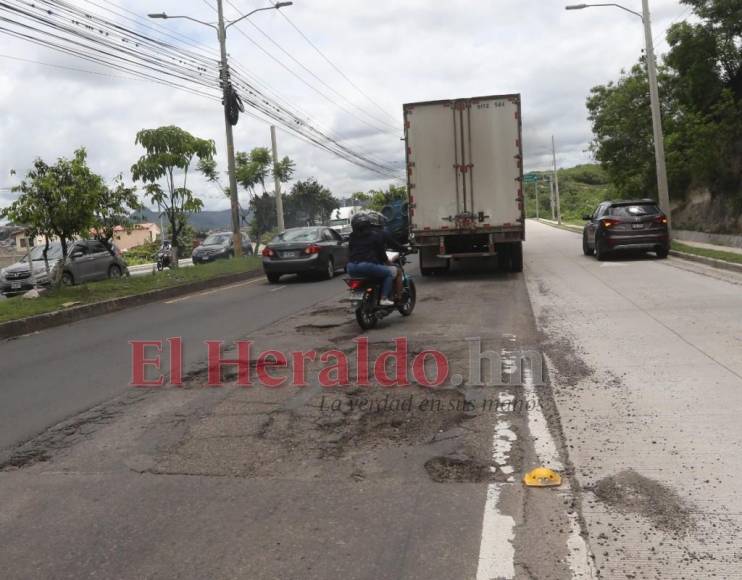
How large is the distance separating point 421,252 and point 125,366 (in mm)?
9735

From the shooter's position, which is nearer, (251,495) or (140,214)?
(251,495)

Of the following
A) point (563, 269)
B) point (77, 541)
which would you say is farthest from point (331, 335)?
point (563, 269)

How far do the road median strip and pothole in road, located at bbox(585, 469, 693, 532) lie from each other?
33.7 ft

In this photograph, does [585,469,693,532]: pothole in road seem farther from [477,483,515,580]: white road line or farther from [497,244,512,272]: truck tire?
[497,244,512,272]: truck tire

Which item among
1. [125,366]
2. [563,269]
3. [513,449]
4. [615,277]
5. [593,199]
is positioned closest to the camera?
[513,449]

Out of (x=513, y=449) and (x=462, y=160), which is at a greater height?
(x=462, y=160)

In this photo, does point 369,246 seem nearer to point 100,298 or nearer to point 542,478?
point 542,478

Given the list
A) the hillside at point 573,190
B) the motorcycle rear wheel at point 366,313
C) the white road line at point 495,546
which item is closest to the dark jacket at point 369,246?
the motorcycle rear wheel at point 366,313

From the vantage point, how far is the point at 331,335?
9.48 m

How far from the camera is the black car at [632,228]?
18.8 metres

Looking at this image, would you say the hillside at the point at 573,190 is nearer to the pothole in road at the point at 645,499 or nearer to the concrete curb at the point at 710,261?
the concrete curb at the point at 710,261

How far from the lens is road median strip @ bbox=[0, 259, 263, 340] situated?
39.8 ft

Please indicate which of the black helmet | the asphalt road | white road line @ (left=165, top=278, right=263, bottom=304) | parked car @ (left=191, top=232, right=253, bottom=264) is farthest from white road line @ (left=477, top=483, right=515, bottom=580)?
parked car @ (left=191, top=232, right=253, bottom=264)

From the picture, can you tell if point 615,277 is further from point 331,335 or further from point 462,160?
point 331,335
